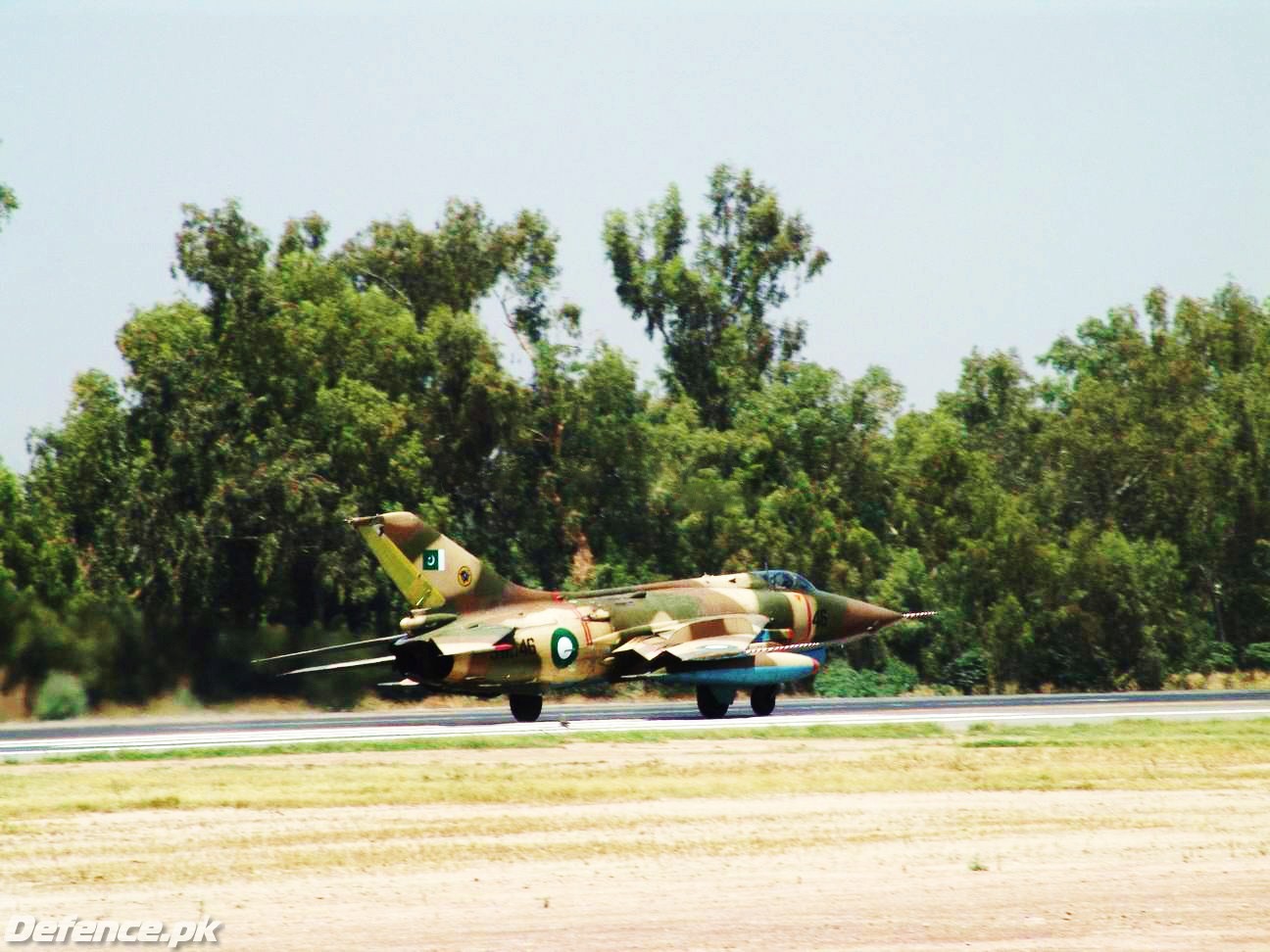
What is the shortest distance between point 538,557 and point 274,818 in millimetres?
41558

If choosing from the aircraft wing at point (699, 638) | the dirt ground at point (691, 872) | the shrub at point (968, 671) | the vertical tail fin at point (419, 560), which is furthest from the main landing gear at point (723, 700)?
the shrub at point (968, 671)

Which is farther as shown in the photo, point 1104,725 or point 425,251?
point 425,251

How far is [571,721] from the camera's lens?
3766cm

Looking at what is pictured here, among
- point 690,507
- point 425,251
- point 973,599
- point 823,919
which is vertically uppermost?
point 425,251

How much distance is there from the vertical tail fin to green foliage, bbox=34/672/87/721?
432 inches

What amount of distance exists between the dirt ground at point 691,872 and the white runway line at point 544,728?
33.8 feet

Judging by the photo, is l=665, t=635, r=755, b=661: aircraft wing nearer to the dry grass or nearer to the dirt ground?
the dry grass

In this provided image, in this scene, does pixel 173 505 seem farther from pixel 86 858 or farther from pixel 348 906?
pixel 348 906

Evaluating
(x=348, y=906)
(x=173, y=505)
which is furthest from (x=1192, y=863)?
(x=173, y=505)

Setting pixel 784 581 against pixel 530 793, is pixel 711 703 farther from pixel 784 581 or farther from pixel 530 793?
pixel 530 793

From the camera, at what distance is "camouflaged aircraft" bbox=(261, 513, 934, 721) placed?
3344 cm

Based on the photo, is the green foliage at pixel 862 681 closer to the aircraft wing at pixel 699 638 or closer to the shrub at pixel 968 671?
the shrub at pixel 968 671

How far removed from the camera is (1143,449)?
60.5 metres

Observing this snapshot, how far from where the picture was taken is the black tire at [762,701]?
37812mm
